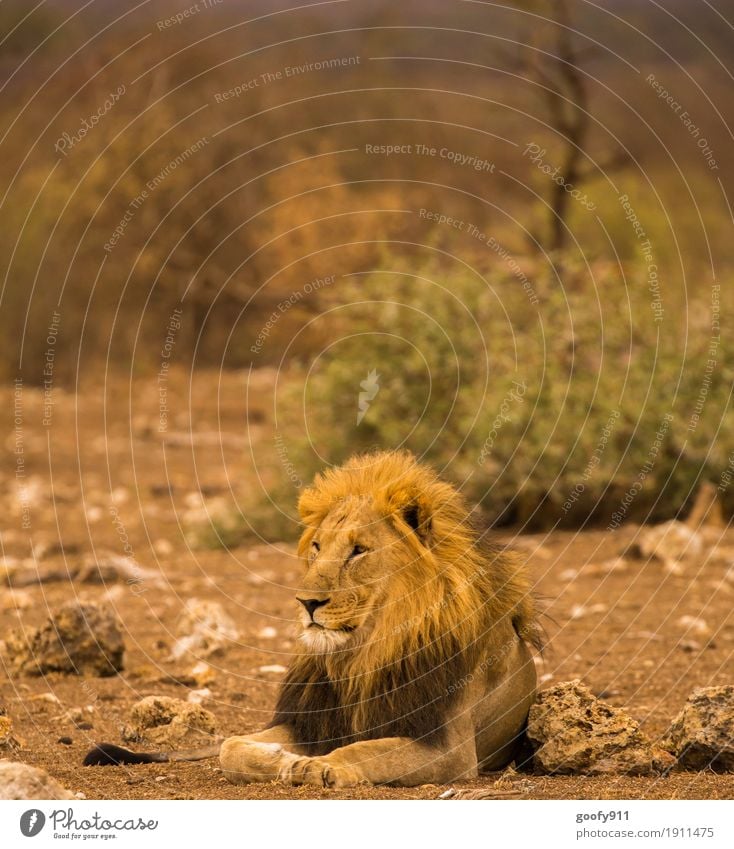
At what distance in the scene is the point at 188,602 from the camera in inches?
424

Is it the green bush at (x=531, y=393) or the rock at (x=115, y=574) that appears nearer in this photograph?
the rock at (x=115, y=574)

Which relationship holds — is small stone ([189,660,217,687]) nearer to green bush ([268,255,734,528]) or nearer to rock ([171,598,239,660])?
rock ([171,598,239,660])

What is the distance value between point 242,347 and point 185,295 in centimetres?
150

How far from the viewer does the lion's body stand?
5.93m

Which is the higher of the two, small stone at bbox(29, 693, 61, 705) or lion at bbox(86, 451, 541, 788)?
lion at bbox(86, 451, 541, 788)

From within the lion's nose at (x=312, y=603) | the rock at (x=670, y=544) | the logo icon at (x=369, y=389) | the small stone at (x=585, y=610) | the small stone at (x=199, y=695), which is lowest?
the small stone at (x=199, y=695)

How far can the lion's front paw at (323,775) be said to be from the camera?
5.72 meters

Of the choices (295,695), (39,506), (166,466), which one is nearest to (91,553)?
(39,506)

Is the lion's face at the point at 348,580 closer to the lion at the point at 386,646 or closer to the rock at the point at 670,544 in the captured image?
the lion at the point at 386,646

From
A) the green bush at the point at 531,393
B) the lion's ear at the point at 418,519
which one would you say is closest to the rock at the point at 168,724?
the lion's ear at the point at 418,519

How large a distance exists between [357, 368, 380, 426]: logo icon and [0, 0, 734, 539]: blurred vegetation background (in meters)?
0.06

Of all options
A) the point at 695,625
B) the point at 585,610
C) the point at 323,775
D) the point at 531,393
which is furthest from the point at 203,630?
the point at 531,393

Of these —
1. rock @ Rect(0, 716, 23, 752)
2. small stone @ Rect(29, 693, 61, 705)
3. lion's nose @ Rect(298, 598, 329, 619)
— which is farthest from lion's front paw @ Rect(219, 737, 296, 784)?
small stone @ Rect(29, 693, 61, 705)
